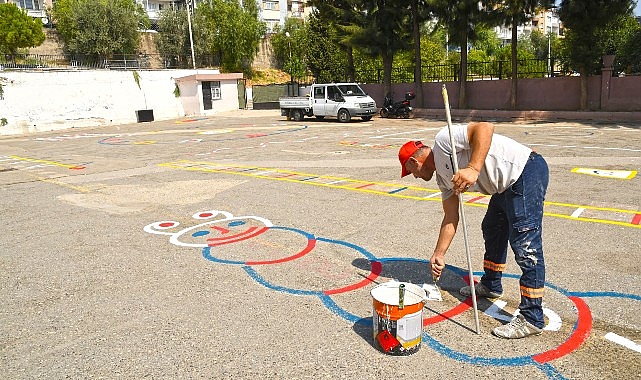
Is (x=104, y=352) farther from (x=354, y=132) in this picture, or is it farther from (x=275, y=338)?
(x=354, y=132)

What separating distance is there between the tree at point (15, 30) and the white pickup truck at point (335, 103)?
116 ft

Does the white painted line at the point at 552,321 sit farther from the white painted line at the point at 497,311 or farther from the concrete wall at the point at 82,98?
the concrete wall at the point at 82,98

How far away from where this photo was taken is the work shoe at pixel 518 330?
3.61m

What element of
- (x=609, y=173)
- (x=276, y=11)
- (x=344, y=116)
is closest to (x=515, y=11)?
(x=344, y=116)

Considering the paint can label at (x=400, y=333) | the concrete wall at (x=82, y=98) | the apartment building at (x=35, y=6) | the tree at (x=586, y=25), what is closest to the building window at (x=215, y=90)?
the concrete wall at (x=82, y=98)

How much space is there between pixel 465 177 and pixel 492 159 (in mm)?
306

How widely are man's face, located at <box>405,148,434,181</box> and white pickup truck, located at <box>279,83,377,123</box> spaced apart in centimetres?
2098

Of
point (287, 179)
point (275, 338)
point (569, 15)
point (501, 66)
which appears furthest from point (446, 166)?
point (501, 66)

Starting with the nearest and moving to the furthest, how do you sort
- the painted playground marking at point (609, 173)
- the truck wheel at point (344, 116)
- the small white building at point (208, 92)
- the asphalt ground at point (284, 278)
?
1. the asphalt ground at point (284, 278)
2. the painted playground marking at point (609, 173)
3. the truck wheel at point (344, 116)
4. the small white building at point (208, 92)

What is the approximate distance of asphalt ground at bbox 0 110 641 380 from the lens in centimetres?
346

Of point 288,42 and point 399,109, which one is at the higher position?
point 288,42

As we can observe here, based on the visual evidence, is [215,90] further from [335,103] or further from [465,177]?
[465,177]

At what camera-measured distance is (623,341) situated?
3.52 m

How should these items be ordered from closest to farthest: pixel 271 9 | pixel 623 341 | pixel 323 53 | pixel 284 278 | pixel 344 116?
pixel 623 341, pixel 284 278, pixel 344 116, pixel 323 53, pixel 271 9
